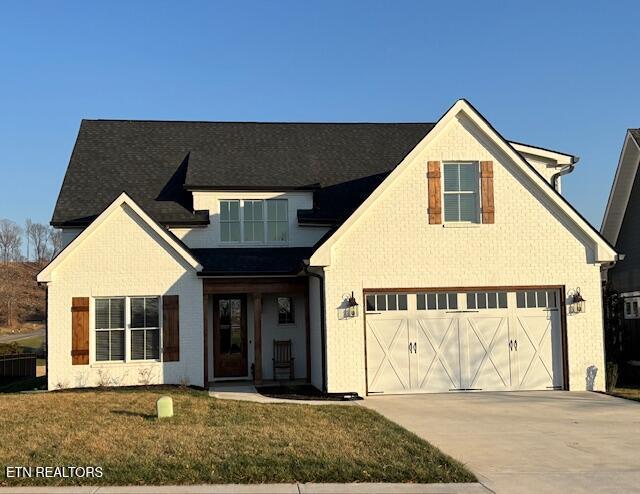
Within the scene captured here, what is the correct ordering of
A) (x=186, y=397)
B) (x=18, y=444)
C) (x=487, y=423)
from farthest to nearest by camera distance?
(x=186, y=397) < (x=487, y=423) < (x=18, y=444)

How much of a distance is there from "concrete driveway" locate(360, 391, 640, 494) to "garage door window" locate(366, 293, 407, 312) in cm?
214

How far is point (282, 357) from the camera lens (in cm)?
1888

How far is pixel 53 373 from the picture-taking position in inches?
656

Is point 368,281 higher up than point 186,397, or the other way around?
point 368,281

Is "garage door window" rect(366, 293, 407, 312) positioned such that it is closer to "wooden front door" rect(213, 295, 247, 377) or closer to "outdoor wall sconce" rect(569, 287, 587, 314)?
"outdoor wall sconce" rect(569, 287, 587, 314)

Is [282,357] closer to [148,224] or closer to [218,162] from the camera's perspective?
[148,224]

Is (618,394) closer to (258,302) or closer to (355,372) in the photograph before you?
(355,372)

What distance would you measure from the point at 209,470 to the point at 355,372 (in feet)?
26.5

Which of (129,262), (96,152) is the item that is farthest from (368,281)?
(96,152)

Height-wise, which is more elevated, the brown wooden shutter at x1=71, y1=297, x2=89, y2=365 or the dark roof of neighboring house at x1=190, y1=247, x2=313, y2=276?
the dark roof of neighboring house at x1=190, y1=247, x2=313, y2=276

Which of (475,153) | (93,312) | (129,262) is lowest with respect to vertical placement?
(93,312)

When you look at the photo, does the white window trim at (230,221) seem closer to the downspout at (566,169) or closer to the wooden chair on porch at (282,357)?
the wooden chair on porch at (282,357)

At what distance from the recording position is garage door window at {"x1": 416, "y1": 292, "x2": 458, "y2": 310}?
647 inches

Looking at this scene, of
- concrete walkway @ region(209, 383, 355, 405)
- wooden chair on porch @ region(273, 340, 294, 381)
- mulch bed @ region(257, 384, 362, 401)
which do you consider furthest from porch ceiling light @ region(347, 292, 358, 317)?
wooden chair on porch @ region(273, 340, 294, 381)
